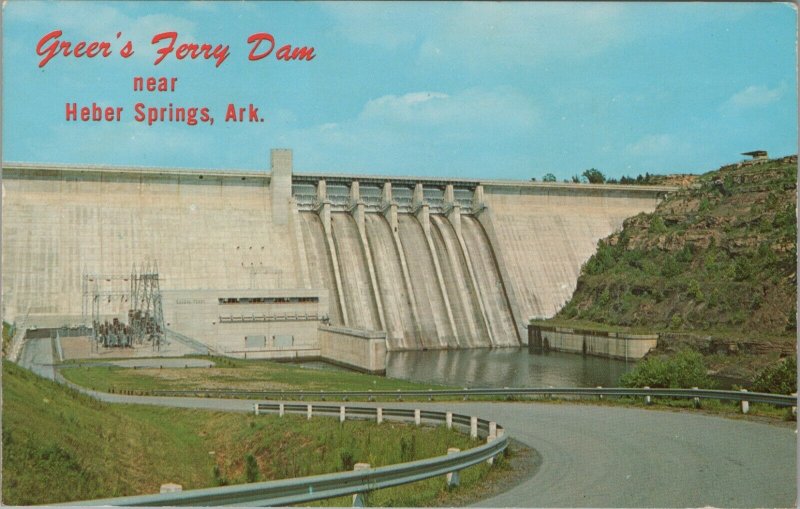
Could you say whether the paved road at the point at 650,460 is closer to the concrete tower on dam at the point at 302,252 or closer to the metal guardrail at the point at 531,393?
the metal guardrail at the point at 531,393

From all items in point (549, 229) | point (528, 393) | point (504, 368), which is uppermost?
point (549, 229)

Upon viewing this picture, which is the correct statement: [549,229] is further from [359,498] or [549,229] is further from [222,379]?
[359,498]

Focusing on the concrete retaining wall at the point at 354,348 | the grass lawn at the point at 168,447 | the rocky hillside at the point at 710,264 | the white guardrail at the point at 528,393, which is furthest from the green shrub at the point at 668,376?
the concrete retaining wall at the point at 354,348

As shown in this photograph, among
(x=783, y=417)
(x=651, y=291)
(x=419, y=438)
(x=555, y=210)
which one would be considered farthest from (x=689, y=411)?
(x=555, y=210)

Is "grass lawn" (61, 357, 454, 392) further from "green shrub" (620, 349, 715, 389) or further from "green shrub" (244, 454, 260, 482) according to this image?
"green shrub" (244, 454, 260, 482)

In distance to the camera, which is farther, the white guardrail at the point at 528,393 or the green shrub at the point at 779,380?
the green shrub at the point at 779,380

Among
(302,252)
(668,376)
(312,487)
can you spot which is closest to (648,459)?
(312,487)
